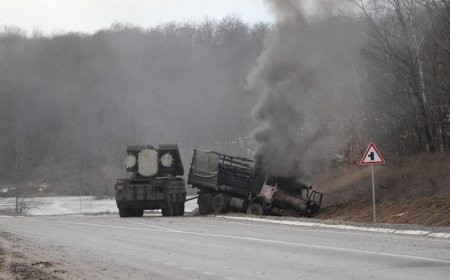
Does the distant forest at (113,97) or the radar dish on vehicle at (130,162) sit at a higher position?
the distant forest at (113,97)

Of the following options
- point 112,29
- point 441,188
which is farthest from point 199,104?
point 441,188

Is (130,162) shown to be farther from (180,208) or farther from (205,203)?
(205,203)

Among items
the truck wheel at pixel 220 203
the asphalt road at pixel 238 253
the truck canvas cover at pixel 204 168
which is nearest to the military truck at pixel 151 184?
the truck canvas cover at pixel 204 168

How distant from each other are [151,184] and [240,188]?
11.6 ft

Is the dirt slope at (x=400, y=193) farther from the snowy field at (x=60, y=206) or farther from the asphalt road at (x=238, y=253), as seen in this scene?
the snowy field at (x=60, y=206)

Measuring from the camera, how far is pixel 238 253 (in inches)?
475

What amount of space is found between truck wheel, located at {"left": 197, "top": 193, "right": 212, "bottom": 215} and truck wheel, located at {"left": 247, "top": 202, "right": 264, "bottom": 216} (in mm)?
1850

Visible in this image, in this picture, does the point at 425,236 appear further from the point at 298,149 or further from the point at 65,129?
the point at 65,129

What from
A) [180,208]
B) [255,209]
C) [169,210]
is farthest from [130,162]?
[255,209]

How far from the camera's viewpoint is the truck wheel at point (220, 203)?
25750 mm

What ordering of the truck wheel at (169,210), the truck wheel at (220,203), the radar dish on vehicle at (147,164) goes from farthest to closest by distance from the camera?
the radar dish on vehicle at (147,164) < the truck wheel at (169,210) < the truck wheel at (220,203)

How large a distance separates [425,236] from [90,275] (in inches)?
335

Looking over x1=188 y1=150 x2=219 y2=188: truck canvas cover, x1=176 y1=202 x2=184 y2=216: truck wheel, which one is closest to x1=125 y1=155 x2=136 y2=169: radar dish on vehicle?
x1=188 y1=150 x2=219 y2=188: truck canvas cover

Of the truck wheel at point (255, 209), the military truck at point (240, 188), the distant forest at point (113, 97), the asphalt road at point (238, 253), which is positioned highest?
the distant forest at point (113, 97)
